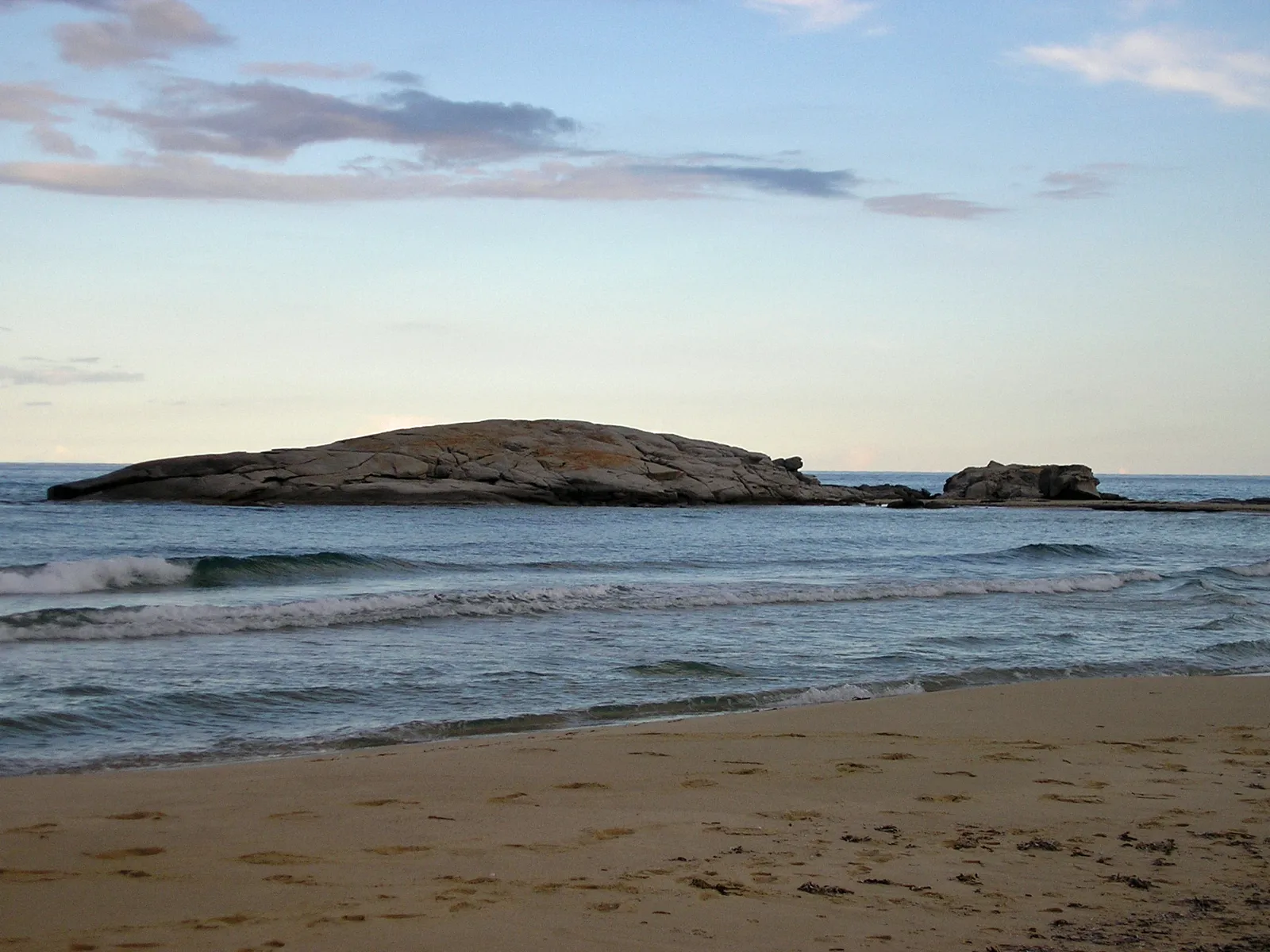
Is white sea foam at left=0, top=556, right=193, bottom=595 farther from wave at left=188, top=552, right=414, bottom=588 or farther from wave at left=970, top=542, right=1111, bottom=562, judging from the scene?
wave at left=970, top=542, right=1111, bottom=562

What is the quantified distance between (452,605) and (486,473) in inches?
1703

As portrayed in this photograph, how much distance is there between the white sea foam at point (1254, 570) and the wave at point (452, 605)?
10.2 feet

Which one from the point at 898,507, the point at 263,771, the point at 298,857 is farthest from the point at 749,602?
the point at 898,507

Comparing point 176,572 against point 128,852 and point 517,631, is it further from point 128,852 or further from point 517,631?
point 128,852

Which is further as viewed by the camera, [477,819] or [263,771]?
[263,771]

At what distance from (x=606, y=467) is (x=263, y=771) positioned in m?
56.7

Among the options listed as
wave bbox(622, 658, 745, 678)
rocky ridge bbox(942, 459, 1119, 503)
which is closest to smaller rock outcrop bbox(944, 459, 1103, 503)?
rocky ridge bbox(942, 459, 1119, 503)

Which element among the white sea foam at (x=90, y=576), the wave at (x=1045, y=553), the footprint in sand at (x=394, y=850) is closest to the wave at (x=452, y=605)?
the white sea foam at (x=90, y=576)

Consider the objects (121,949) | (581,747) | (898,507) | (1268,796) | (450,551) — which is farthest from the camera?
(898,507)

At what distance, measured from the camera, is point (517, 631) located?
1658cm

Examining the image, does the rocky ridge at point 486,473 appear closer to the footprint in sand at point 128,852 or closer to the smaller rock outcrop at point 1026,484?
the smaller rock outcrop at point 1026,484

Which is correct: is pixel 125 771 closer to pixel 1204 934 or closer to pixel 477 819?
pixel 477 819

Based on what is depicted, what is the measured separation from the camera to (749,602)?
21.0 metres

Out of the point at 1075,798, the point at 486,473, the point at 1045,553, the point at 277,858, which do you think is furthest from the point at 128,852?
the point at 486,473
